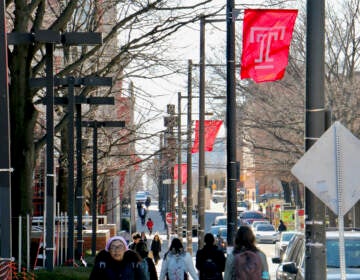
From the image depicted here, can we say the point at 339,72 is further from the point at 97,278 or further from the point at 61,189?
the point at 97,278

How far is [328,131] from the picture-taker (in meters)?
10.9

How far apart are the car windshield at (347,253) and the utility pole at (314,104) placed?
3990mm

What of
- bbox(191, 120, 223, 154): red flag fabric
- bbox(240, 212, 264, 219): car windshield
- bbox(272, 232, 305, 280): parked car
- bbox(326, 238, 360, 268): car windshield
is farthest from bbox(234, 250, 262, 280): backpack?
bbox(240, 212, 264, 219): car windshield

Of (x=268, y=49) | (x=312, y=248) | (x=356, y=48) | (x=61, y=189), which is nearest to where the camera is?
(x=312, y=248)

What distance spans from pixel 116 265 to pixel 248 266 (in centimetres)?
145

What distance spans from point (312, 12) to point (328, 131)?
180cm

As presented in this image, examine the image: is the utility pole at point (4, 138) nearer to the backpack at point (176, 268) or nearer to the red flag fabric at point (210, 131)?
the backpack at point (176, 268)

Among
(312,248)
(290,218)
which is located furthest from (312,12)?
(290,218)

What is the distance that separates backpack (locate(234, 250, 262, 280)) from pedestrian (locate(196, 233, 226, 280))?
19.3ft

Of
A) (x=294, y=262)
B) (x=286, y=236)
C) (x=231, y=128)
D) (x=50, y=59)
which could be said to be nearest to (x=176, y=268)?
(x=294, y=262)

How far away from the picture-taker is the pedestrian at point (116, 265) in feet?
35.0

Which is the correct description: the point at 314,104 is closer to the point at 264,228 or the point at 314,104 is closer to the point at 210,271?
the point at 210,271

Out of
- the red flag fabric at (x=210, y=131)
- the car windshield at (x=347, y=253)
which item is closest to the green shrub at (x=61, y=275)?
the car windshield at (x=347, y=253)

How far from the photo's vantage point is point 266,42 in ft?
65.7
